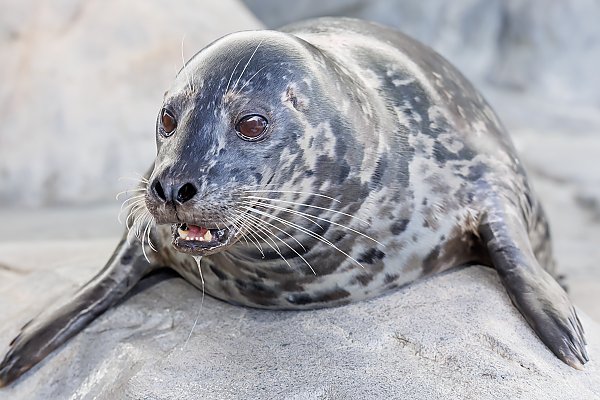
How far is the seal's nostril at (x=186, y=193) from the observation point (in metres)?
1.96

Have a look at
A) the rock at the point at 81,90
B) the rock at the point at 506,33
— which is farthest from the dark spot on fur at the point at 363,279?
the rock at the point at 506,33

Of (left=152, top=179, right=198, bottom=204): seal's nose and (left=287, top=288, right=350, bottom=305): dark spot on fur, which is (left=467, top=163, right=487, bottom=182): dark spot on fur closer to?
(left=287, top=288, right=350, bottom=305): dark spot on fur

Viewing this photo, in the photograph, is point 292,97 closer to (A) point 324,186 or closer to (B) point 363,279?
(A) point 324,186

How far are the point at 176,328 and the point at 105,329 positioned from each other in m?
0.22

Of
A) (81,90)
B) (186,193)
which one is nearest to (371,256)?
(186,193)

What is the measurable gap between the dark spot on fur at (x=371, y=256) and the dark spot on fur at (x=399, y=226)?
67mm

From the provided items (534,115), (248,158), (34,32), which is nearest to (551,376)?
(248,158)

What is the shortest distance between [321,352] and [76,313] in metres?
0.77

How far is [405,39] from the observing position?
2801 mm

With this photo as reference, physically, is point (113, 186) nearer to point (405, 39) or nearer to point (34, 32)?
point (34, 32)

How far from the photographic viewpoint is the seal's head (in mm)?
1995

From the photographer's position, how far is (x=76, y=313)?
257cm

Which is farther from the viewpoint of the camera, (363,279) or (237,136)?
(363,279)

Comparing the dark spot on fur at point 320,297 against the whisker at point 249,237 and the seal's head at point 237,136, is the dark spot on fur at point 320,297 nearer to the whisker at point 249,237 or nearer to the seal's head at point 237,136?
the whisker at point 249,237
